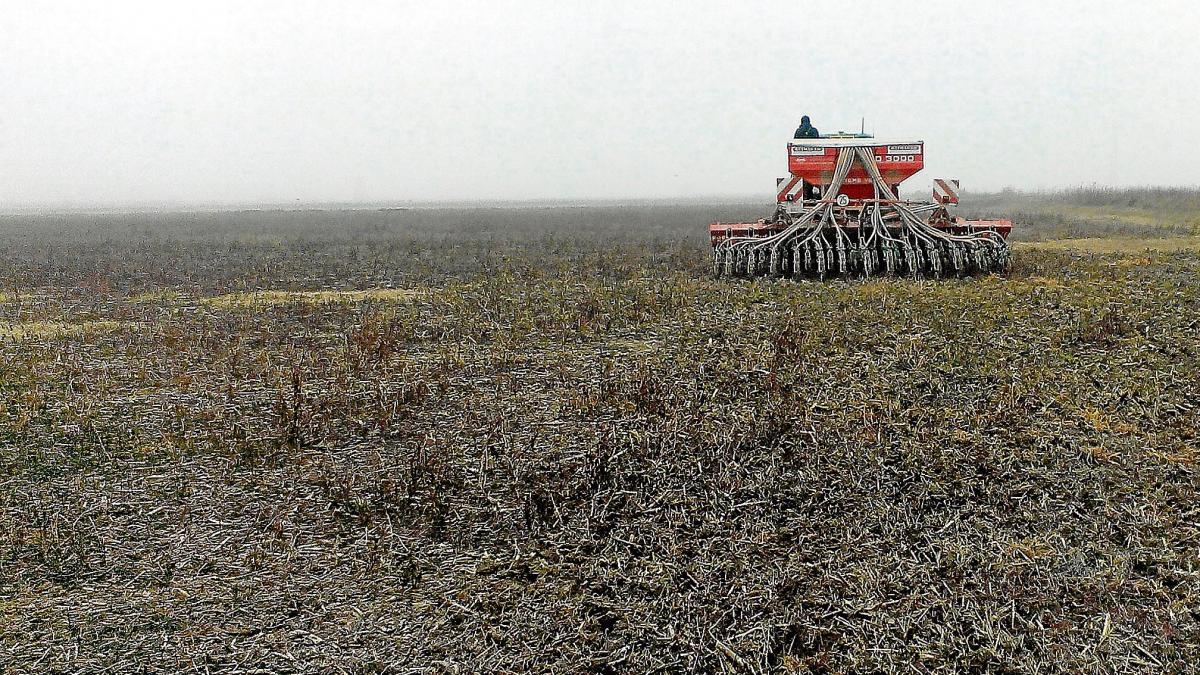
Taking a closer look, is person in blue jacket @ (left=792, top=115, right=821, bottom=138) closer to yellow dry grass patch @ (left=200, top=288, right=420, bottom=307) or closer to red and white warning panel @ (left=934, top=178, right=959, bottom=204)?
red and white warning panel @ (left=934, top=178, right=959, bottom=204)

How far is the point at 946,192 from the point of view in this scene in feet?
43.8

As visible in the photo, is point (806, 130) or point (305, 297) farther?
point (806, 130)

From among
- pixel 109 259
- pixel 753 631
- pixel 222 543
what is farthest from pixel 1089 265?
pixel 109 259

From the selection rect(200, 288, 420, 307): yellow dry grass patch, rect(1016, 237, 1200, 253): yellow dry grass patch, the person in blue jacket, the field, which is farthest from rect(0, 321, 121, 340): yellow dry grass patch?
rect(1016, 237, 1200, 253): yellow dry grass patch

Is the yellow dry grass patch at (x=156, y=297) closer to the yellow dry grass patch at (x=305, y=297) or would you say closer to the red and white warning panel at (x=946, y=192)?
the yellow dry grass patch at (x=305, y=297)

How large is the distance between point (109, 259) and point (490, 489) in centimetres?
1804

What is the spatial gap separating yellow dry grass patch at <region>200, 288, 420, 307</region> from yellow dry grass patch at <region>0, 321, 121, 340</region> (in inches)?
69.2

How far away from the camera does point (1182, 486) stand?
4582mm

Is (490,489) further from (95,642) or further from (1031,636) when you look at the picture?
(1031,636)

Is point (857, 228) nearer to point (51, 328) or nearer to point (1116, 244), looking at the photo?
point (1116, 244)

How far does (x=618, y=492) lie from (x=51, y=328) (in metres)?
8.60

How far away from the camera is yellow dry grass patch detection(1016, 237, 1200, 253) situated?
15655mm

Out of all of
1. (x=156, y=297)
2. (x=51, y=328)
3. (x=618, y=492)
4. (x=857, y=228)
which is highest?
(x=857, y=228)

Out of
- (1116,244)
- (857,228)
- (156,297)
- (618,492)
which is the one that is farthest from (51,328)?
(1116,244)
